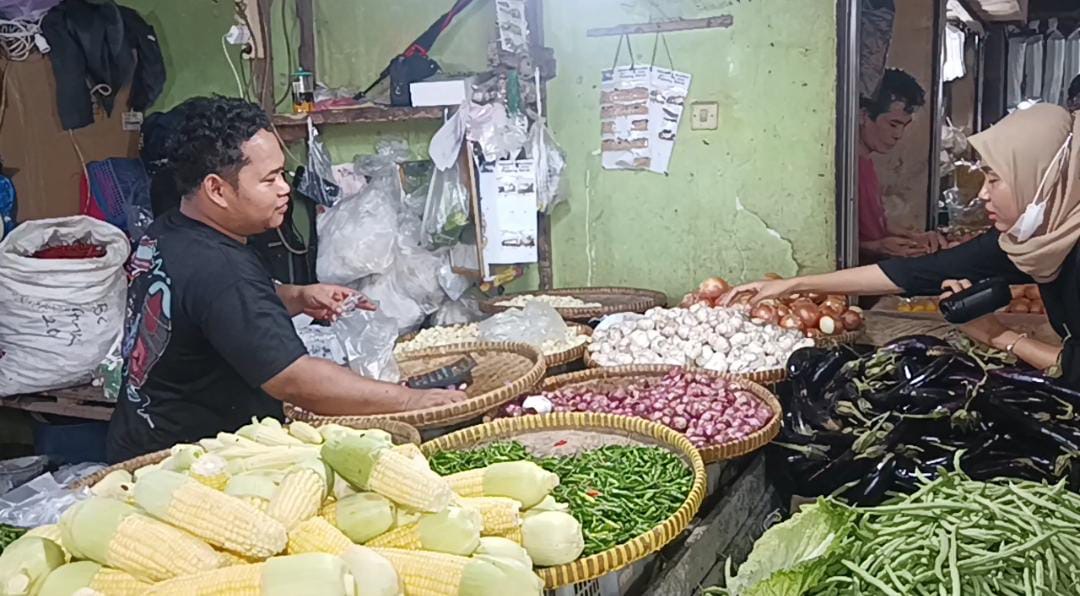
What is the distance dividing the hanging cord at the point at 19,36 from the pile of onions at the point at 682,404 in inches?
139

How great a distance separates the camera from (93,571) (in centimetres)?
138

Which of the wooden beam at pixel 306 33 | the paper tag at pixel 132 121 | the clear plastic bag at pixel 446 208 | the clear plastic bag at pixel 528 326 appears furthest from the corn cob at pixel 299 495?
the paper tag at pixel 132 121

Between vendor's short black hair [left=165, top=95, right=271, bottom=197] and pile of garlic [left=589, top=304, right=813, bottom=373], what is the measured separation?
1555mm

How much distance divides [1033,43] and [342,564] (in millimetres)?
6987

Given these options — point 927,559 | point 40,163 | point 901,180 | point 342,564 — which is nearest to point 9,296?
point 40,163

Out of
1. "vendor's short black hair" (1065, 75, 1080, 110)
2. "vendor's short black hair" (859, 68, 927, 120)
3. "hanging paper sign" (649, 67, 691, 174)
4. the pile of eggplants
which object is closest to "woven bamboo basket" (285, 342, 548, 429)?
the pile of eggplants

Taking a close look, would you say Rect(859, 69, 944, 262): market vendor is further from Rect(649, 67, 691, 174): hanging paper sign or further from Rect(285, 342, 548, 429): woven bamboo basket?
Rect(285, 342, 548, 429): woven bamboo basket

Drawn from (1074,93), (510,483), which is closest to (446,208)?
(510,483)

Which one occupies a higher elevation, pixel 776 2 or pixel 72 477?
pixel 776 2

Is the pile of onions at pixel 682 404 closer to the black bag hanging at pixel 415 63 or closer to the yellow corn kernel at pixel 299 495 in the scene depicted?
the yellow corn kernel at pixel 299 495

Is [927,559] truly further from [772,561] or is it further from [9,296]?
[9,296]

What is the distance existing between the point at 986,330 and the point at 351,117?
10.5 feet

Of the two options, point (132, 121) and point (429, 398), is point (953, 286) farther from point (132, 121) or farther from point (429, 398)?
point (132, 121)

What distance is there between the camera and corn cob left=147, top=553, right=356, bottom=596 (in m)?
1.25
